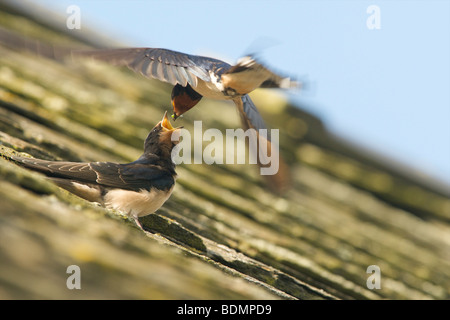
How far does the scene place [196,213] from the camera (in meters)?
2.71

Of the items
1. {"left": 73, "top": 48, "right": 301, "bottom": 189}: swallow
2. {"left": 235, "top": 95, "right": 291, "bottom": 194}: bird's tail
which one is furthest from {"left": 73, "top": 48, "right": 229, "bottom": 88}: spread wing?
{"left": 235, "top": 95, "right": 291, "bottom": 194}: bird's tail

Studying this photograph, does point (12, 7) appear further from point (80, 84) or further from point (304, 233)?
point (304, 233)

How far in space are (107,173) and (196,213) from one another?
0.61 m

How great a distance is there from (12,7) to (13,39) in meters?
3.57

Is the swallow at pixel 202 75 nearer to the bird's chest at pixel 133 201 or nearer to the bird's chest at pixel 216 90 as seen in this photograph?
the bird's chest at pixel 216 90

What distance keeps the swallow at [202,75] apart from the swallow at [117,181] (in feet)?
1.26

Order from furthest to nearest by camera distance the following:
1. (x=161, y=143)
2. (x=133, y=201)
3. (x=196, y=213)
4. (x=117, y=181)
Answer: (x=196, y=213), (x=161, y=143), (x=117, y=181), (x=133, y=201)

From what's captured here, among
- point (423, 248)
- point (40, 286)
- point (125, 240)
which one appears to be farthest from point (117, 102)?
point (40, 286)

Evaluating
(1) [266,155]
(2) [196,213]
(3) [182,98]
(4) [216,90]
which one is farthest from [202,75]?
(1) [266,155]

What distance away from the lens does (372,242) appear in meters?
3.79

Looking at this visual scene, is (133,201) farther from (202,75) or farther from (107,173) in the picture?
(202,75)

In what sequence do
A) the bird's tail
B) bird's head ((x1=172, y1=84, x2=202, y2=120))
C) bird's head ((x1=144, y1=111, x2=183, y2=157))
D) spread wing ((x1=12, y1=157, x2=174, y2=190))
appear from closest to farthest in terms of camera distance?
spread wing ((x1=12, y1=157, x2=174, y2=190)), bird's head ((x1=144, y1=111, x2=183, y2=157)), bird's head ((x1=172, y1=84, x2=202, y2=120)), the bird's tail

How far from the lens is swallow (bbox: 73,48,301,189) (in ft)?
7.63

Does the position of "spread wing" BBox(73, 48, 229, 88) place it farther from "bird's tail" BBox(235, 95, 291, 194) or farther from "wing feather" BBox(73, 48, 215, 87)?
"bird's tail" BBox(235, 95, 291, 194)
